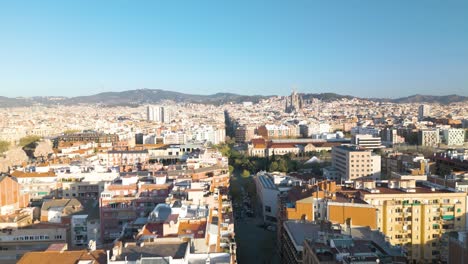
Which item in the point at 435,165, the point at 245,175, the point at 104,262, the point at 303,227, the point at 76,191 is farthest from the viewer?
the point at 245,175

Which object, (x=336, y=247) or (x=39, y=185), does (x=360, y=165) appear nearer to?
(x=39, y=185)

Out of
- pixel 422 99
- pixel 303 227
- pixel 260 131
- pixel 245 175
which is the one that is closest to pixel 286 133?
pixel 260 131

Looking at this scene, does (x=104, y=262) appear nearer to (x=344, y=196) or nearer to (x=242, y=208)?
(x=344, y=196)

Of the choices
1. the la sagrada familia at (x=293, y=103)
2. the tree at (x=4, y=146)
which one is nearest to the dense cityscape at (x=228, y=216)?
the tree at (x=4, y=146)

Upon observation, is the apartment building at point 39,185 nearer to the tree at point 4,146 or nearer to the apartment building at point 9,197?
the apartment building at point 9,197

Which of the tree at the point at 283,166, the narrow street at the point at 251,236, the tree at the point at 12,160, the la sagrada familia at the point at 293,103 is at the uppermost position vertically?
the la sagrada familia at the point at 293,103

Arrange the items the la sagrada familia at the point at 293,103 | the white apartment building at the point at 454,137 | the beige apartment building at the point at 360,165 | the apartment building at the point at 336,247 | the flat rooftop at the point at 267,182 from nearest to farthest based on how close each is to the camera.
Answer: the apartment building at the point at 336,247, the flat rooftop at the point at 267,182, the beige apartment building at the point at 360,165, the white apartment building at the point at 454,137, the la sagrada familia at the point at 293,103

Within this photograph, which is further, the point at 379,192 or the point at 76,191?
the point at 76,191
